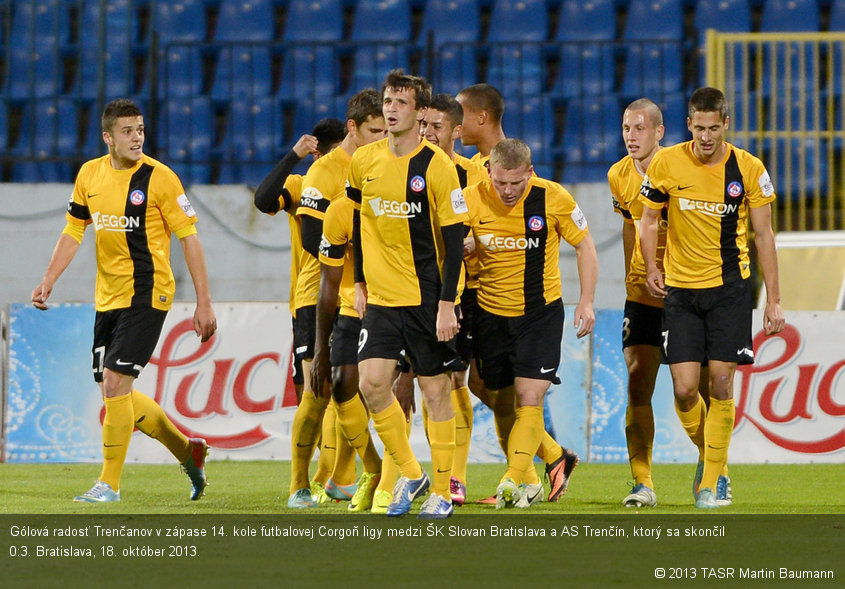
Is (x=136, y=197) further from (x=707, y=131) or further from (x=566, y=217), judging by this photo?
(x=707, y=131)

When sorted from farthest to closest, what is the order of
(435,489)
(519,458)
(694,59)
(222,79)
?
1. (222,79)
2. (694,59)
3. (519,458)
4. (435,489)

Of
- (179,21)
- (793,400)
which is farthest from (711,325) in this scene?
(179,21)

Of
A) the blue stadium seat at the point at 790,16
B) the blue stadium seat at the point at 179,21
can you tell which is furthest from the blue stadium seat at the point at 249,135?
the blue stadium seat at the point at 790,16

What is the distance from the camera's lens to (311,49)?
45.4ft

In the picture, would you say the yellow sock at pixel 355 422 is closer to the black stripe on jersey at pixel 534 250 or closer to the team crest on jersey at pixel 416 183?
the black stripe on jersey at pixel 534 250

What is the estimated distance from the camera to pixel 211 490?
7555 millimetres

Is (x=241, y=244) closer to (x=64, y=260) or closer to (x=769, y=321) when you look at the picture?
(x=64, y=260)

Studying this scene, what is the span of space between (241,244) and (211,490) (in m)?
4.33

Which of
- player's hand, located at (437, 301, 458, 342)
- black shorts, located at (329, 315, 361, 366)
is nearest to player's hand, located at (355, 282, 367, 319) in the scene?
black shorts, located at (329, 315, 361, 366)

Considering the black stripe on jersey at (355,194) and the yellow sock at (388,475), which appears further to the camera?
the yellow sock at (388,475)

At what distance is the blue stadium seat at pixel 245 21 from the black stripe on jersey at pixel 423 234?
881 centimetres

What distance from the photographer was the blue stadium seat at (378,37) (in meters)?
13.4

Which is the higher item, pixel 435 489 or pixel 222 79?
pixel 222 79
